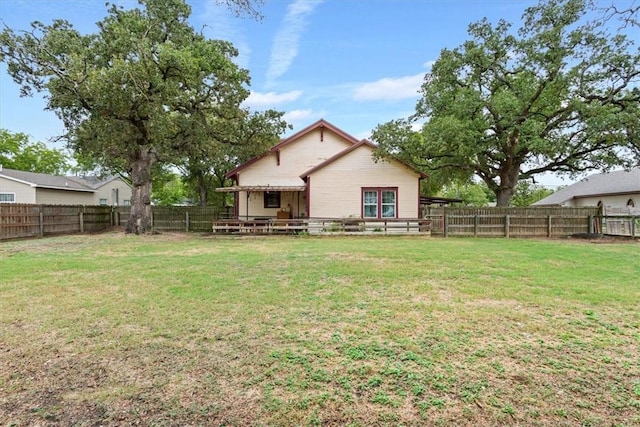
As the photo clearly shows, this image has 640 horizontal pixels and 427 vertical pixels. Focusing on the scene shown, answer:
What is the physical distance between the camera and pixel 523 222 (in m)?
16.6

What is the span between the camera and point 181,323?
14.8 feet

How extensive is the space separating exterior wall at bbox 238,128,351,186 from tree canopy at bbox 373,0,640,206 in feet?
12.2

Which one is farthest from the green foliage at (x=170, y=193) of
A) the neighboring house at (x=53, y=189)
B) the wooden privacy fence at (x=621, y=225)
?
the wooden privacy fence at (x=621, y=225)

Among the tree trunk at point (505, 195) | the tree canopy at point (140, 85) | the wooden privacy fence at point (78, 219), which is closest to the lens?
the tree canopy at point (140, 85)

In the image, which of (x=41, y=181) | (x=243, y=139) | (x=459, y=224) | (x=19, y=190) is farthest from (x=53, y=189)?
(x=459, y=224)

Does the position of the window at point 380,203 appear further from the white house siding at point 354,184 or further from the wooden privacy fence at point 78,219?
the wooden privacy fence at point 78,219

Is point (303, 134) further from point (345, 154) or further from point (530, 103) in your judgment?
point (530, 103)

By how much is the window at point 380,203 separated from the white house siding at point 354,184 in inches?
7.8

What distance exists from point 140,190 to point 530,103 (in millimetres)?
Result: 19062

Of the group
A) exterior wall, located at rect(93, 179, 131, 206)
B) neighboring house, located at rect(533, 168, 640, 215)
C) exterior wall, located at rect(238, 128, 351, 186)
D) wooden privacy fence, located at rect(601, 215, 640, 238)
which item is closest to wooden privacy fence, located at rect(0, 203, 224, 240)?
exterior wall, located at rect(238, 128, 351, 186)

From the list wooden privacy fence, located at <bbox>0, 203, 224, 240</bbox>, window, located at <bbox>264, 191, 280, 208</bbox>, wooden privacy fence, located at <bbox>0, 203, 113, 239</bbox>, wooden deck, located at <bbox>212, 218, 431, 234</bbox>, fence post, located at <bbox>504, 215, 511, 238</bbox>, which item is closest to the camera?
wooden privacy fence, located at <bbox>0, 203, 113, 239</bbox>

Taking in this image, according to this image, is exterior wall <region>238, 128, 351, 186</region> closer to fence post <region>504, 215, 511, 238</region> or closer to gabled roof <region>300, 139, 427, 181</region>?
gabled roof <region>300, 139, 427, 181</region>

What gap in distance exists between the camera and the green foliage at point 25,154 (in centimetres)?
3684

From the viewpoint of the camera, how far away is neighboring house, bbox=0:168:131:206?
2367 centimetres
